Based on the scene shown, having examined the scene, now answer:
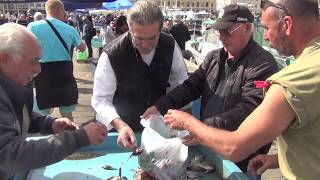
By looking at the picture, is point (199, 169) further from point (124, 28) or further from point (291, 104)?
point (124, 28)

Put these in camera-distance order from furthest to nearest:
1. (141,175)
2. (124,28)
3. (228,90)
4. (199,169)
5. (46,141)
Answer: (124,28) < (228,90) < (199,169) < (141,175) < (46,141)

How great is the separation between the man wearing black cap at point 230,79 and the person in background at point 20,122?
2.68 ft

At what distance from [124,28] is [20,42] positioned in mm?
6158

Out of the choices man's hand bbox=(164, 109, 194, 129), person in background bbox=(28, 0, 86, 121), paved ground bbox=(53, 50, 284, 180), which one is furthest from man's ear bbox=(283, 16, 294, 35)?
person in background bbox=(28, 0, 86, 121)

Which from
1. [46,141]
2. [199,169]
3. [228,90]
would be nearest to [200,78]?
[228,90]

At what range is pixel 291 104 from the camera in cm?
159

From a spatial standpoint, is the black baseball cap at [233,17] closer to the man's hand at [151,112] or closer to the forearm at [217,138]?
the man's hand at [151,112]

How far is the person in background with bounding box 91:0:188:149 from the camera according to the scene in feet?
8.95

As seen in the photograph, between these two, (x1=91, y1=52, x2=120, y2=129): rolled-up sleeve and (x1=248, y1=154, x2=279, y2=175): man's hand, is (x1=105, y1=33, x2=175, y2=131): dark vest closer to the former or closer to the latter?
(x1=91, y1=52, x2=120, y2=129): rolled-up sleeve

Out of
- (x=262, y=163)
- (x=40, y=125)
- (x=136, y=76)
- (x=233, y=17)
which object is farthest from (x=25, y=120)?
(x=233, y=17)

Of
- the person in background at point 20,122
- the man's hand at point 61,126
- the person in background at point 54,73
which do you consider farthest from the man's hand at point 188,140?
the person in background at point 54,73

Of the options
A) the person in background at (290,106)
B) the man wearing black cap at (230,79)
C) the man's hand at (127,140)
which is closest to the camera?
the person in background at (290,106)

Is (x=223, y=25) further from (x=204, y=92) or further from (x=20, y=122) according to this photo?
(x=20, y=122)

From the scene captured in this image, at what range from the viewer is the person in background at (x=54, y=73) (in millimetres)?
5184
